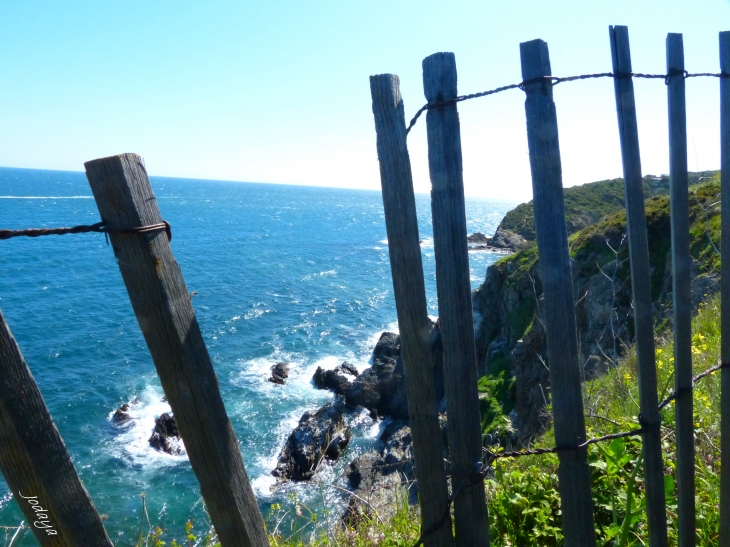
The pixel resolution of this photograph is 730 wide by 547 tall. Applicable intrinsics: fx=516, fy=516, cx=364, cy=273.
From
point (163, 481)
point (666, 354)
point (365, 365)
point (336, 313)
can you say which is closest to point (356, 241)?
point (336, 313)

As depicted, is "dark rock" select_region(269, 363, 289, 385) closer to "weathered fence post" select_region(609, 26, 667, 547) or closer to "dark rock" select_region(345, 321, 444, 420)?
"dark rock" select_region(345, 321, 444, 420)

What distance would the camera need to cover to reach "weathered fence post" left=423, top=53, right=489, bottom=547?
2143mm

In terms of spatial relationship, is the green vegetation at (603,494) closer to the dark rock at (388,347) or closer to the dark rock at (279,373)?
the dark rock at (388,347)

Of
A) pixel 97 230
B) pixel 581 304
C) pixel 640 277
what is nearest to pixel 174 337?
pixel 97 230

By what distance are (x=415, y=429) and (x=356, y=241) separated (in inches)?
3240

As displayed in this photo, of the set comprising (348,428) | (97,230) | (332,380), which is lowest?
(348,428)

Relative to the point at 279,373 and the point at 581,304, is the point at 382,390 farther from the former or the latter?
the point at 581,304

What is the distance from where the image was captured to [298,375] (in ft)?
92.2

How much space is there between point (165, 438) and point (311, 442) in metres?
5.78

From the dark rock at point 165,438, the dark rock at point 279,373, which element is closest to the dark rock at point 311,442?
the dark rock at point 165,438

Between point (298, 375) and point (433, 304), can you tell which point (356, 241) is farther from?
point (298, 375)

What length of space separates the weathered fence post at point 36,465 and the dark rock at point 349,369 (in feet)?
86.0

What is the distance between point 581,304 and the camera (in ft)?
→ 52.9

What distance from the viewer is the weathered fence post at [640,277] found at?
8.08 ft
